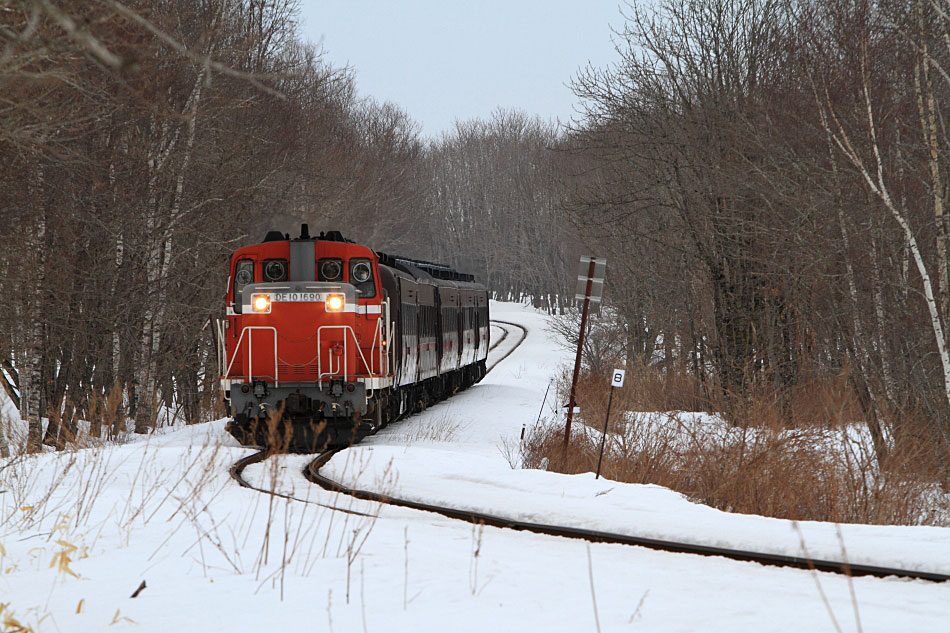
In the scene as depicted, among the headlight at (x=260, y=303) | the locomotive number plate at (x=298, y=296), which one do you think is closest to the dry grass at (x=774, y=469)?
the locomotive number plate at (x=298, y=296)

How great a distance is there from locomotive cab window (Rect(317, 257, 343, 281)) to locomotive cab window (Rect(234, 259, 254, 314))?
3.85 feet

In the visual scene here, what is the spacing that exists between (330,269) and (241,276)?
155 cm

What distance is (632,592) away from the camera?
6.31 meters

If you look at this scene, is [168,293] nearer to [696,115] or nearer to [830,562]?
[696,115]

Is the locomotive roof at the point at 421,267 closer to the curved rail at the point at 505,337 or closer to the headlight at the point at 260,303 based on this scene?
the headlight at the point at 260,303

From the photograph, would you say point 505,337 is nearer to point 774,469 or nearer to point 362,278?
point 362,278

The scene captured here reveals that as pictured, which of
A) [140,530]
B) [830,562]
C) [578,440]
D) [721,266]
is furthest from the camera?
[721,266]

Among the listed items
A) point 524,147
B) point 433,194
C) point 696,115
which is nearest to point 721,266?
point 696,115

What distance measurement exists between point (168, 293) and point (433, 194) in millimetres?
71273

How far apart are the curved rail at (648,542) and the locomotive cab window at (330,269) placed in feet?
19.1

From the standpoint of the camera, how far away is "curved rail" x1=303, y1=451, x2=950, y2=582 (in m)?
6.88

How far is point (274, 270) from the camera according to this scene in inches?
633

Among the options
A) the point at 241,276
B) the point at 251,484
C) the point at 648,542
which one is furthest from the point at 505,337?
the point at 648,542

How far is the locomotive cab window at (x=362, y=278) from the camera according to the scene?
1609cm
